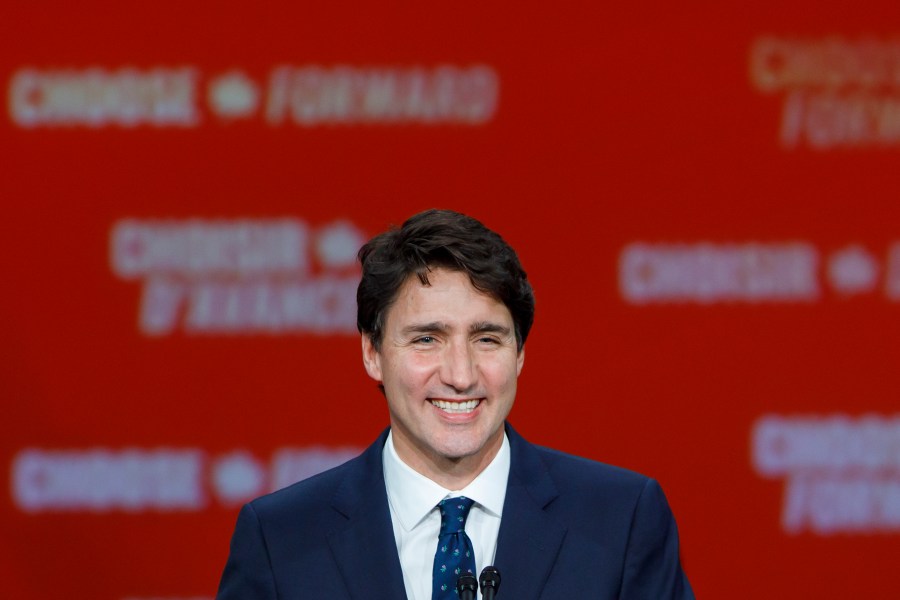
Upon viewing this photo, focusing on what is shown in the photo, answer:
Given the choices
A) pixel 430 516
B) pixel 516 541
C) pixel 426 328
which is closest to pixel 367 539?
pixel 430 516

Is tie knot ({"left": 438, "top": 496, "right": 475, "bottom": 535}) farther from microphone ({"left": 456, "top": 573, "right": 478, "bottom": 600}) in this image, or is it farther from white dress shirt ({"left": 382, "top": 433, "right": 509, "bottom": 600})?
microphone ({"left": 456, "top": 573, "right": 478, "bottom": 600})

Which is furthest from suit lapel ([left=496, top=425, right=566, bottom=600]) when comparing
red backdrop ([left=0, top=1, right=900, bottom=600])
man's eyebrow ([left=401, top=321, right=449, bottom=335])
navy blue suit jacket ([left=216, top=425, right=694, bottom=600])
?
red backdrop ([left=0, top=1, right=900, bottom=600])

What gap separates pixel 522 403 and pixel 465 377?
134 centimetres

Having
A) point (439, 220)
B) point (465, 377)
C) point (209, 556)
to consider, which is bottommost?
point (209, 556)

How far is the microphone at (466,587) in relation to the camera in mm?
1643

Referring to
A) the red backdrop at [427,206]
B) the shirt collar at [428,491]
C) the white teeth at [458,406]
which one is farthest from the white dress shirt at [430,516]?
the red backdrop at [427,206]

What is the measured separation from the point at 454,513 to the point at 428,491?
0.17 feet

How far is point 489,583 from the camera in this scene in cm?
164

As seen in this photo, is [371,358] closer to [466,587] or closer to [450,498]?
[450,498]

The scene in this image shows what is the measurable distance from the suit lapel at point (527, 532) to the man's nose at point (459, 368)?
0.20 meters

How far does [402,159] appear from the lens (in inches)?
124

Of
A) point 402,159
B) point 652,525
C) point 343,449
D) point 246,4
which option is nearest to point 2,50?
point 246,4

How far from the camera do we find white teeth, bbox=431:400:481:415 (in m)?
1.91

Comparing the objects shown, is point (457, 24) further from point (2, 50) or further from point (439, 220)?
point (439, 220)
